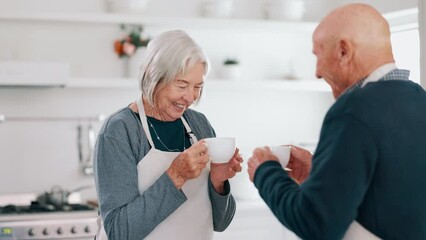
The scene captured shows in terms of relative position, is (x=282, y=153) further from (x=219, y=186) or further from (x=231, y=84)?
(x=231, y=84)

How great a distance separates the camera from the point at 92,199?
195 inches

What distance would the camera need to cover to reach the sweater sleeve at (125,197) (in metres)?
2.33

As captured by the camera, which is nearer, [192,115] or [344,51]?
[344,51]

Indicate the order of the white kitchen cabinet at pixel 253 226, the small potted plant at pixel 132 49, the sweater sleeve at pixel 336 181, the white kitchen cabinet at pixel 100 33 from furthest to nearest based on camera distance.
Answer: the small potted plant at pixel 132 49, the white kitchen cabinet at pixel 100 33, the white kitchen cabinet at pixel 253 226, the sweater sleeve at pixel 336 181

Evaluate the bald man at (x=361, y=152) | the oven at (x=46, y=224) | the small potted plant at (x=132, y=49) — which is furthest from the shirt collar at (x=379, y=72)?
the small potted plant at (x=132, y=49)

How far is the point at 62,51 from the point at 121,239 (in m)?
2.84

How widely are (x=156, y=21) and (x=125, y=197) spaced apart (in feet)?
9.00

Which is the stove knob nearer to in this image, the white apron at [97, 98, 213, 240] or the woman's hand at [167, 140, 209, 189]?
the white apron at [97, 98, 213, 240]

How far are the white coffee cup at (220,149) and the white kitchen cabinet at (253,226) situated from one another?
7.65 ft

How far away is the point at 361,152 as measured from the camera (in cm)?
179

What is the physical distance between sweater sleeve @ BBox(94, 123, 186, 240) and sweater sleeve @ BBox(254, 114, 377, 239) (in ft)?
2.04

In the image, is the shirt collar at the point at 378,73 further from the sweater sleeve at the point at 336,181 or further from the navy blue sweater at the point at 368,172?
the sweater sleeve at the point at 336,181

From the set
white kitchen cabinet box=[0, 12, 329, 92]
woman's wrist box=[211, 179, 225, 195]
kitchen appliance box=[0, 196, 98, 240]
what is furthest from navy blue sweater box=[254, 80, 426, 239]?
white kitchen cabinet box=[0, 12, 329, 92]

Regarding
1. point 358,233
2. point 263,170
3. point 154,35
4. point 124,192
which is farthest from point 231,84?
point 358,233
